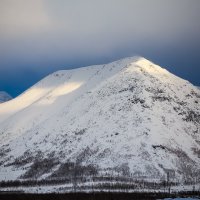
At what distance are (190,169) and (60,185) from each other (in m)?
55.7

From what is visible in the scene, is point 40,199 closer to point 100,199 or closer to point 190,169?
point 100,199

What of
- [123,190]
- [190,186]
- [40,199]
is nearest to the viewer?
[40,199]

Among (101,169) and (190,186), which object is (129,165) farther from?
(190,186)

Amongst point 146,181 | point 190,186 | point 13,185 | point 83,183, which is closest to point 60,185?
point 83,183

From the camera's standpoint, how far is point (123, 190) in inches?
6186

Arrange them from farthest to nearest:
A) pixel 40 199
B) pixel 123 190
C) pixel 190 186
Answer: pixel 190 186 → pixel 123 190 → pixel 40 199

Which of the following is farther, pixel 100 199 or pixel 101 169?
pixel 101 169

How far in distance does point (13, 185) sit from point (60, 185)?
69.3 ft

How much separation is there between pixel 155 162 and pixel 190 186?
23.5 meters

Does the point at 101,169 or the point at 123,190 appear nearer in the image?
the point at 123,190

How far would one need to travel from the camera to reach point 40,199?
395ft

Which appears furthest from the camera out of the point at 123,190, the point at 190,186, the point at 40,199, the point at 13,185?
the point at 13,185

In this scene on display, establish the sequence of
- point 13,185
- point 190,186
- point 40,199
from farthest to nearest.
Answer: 1. point 13,185
2. point 190,186
3. point 40,199

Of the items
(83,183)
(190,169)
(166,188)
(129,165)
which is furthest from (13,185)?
(190,169)
